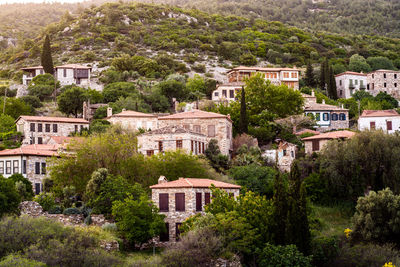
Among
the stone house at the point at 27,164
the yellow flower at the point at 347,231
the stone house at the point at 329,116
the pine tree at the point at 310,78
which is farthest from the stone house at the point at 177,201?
the pine tree at the point at 310,78

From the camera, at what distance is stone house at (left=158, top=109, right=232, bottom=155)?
2287 inches

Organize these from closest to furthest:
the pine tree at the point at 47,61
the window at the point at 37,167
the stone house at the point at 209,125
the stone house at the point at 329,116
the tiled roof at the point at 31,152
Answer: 1. the tiled roof at the point at 31,152
2. the window at the point at 37,167
3. the stone house at the point at 209,125
4. the stone house at the point at 329,116
5. the pine tree at the point at 47,61

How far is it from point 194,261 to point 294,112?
41.2 metres

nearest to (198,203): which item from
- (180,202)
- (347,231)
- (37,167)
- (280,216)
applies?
(180,202)

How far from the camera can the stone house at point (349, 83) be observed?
101 m

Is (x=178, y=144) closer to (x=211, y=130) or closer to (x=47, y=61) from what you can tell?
(x=211, y=130)

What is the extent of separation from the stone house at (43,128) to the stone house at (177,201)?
26678 millimetres

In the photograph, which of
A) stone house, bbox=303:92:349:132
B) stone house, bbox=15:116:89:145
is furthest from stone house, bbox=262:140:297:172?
stone house, bbox=15:116:89:145

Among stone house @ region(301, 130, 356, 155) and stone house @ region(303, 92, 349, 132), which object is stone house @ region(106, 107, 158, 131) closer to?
stone house @ region(301, 130, 356, 155)

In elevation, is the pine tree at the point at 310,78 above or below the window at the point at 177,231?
above

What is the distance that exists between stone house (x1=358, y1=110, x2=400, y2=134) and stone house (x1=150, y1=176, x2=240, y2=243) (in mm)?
32870

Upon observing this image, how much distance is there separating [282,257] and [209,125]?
23943 millimetres

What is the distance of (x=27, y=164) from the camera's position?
5294cm

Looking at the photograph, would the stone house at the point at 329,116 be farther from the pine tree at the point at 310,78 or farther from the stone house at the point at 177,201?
the stone house at the point at 177,201
